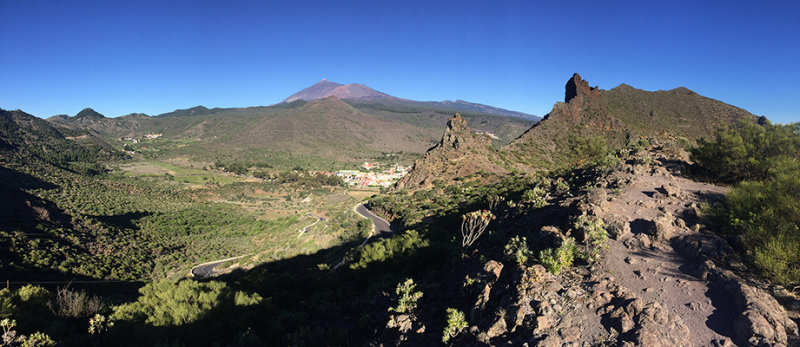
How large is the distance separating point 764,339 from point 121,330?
59.7 feet

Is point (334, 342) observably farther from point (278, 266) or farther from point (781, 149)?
point (278, 266)

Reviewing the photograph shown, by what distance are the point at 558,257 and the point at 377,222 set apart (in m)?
33.7

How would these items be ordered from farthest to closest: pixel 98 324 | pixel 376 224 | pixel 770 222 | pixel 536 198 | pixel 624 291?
pixel 376 224
pixel 536 198
pixel 98 324
pixel 770 222
pixel 624 291

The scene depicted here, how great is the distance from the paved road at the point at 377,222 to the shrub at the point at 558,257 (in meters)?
26.8

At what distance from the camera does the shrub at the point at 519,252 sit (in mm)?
8250

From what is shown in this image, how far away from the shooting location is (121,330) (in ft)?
38.4

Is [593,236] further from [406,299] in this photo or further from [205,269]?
[205,269]

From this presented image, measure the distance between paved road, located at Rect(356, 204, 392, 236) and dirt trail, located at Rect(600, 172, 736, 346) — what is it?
26.0m

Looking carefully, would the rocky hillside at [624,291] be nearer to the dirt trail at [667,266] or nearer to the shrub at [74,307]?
the dirt trail at [667,266]

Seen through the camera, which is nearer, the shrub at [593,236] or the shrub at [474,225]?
the shrub at [593,236]

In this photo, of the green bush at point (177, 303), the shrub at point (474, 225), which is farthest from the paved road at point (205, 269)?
the shrub at point (474, 225)

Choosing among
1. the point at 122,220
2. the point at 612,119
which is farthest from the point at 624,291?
the point at 122,220

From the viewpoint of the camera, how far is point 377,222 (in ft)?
133

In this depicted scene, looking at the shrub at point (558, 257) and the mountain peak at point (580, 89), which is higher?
the mountain peak at point (580, 89)
